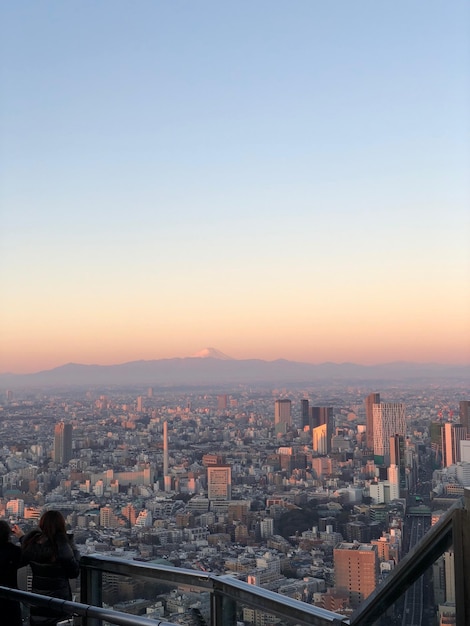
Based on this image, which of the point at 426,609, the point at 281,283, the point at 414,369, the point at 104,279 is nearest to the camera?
the point at 426,609

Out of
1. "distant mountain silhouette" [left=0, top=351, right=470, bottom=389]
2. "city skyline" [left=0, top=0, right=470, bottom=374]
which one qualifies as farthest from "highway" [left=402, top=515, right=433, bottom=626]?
"distant mountain silhouette" [left=0, top=351, right=470, bottom=389]

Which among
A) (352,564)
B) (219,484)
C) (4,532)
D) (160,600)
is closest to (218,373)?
(219,484)

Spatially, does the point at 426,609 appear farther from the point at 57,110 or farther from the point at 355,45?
the point at 57,110

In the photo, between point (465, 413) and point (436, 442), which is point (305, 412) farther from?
point (465, 413)

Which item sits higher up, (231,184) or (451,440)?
(231,184)

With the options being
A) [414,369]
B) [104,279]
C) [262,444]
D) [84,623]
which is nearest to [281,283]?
[104,279]
